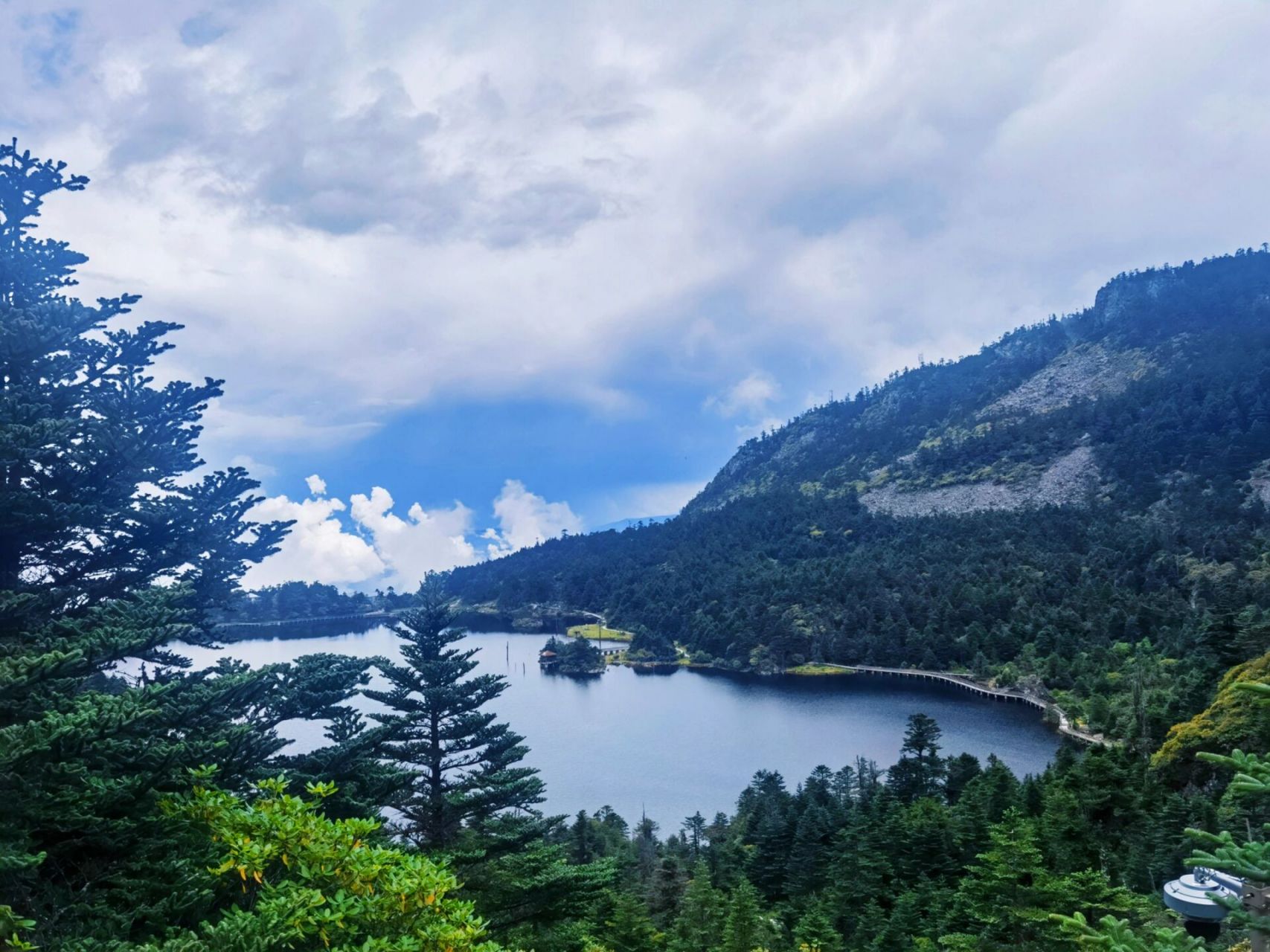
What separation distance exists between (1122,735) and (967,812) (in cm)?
1855

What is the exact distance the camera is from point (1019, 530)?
9412 centimetres

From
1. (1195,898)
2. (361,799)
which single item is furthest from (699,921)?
(1195,898)

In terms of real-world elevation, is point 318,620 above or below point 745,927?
above

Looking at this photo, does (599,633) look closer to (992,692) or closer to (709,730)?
(709,730)

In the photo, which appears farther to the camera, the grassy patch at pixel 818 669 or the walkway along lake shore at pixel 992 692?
the grassy patch at pixel 818 669

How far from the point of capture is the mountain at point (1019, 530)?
206ft

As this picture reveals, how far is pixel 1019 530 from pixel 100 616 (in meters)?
98.3

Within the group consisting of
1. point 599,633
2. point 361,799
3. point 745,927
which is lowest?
point 599,633

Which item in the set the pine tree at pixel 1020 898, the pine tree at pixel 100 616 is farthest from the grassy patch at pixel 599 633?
the pine tree at pixel 100 616

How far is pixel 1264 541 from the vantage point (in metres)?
68.8

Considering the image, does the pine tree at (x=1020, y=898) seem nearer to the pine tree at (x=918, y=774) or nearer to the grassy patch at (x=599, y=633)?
the pine tree at (x=918, y=774)

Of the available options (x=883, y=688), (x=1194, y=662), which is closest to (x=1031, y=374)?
(x=883, y=688)

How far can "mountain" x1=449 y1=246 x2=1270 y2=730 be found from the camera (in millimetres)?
62781

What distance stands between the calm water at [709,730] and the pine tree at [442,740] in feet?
56.6
